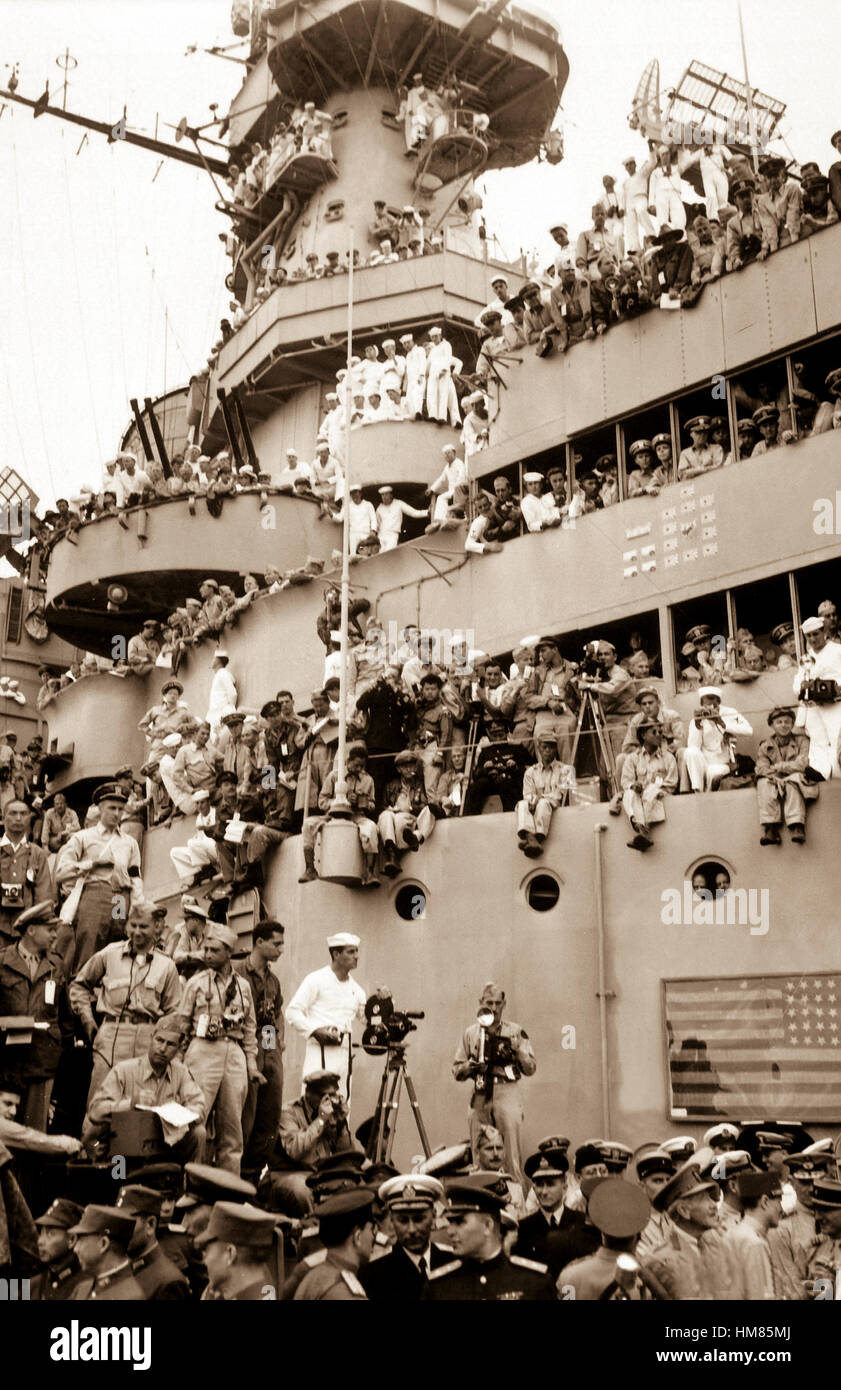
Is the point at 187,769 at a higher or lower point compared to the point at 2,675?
lower

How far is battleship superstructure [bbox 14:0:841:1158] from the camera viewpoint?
9523 millimetres

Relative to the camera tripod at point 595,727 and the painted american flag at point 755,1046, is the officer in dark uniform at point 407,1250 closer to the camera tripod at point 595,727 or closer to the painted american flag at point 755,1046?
the painted american flag at point 755,1046

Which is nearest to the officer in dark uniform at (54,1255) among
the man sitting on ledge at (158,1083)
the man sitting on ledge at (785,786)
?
A: the man sitting on ledge at (158,1083)

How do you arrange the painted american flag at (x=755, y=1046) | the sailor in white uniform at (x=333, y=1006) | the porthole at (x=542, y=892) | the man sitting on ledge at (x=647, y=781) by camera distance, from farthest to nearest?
the porthole at (x=542, y=892)
the man sitting on ledge at (x=647, y=781)
the painted american flag at (x=755, y=1046)
the sailor in white uniform at (x=333, y=1006)

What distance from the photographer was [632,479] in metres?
13.3

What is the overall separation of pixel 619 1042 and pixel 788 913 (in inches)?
58.9

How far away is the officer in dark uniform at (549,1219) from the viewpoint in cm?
551

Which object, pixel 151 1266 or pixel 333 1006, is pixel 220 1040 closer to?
pixel 333 1006

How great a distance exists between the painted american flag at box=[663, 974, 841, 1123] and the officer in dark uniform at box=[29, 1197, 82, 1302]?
16.1 ft

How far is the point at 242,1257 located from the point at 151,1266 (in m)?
0.39

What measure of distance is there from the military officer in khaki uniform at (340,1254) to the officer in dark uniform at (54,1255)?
1186mm

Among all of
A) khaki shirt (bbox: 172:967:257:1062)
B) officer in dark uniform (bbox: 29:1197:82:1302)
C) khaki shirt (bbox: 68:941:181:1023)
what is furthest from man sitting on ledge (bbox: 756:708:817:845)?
officer in dark uniform (bbox: 29:1197:82:1302)
